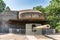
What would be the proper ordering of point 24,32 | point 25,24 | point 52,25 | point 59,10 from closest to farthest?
1. point 59,10
2. point 24,32
3. point 25,24
4. point 52,25

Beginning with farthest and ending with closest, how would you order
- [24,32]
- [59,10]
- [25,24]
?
1. [25,24]
2. [24,32]
3. [59,10]

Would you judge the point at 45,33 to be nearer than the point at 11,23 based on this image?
Yes

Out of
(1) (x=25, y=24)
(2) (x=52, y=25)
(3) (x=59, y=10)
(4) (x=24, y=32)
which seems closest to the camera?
(3) (x=59, y=10)

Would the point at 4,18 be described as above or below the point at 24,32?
above

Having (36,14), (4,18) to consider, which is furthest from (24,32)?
(4,18)

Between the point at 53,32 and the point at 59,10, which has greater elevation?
the point at 59,10

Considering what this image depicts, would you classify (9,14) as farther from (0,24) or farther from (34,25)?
(34,25)

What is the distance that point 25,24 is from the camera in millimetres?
35156

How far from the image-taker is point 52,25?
37781mm

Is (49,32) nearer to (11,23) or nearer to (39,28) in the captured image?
(39,28)

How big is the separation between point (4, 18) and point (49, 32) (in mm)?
9951

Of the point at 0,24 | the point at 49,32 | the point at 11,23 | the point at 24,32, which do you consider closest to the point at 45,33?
the point at 49,32

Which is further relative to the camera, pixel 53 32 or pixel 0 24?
pixel 0 24

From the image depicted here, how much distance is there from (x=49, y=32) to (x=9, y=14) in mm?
9464
